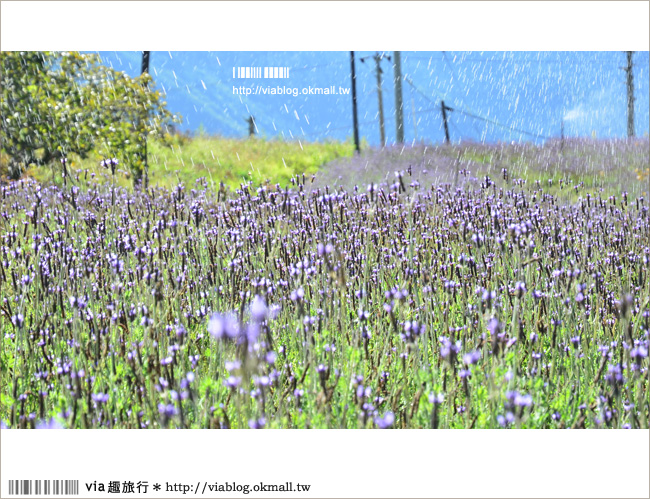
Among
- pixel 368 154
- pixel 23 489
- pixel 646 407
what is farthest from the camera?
pixel 368 154

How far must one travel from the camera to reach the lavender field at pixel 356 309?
1.66 m

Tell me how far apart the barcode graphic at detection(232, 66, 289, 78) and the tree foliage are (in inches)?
52.9

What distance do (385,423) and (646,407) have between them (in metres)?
1.05

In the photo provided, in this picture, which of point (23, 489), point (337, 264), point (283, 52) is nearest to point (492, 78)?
point (283, 52)

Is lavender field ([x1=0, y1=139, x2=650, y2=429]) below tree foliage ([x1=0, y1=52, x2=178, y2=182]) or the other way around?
below

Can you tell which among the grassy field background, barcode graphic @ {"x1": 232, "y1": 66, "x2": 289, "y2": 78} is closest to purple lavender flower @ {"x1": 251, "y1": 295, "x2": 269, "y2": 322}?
barcode graphic @ {"x1": 232, "y1": 66, "x2": 289, "y2": 78}

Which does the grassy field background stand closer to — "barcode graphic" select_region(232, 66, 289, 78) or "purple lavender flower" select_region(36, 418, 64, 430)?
"barcode graphic" select_region(232, 66, 289, 78)

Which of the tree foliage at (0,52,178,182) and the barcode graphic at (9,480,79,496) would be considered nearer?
the barcode graphic at (9,480,79,496)

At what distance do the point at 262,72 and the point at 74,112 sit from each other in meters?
2.44

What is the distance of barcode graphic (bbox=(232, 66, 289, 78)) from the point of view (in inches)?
96.3

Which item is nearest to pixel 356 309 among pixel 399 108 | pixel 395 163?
pixel 399 108

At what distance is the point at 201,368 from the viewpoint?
2109 mm

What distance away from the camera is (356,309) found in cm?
239

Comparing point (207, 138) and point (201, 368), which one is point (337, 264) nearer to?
point (201, 368)
